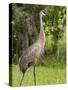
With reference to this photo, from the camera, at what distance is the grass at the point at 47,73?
2.36 metres

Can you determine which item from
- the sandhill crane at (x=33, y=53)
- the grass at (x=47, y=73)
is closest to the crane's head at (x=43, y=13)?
the sandhill crane at (x=33, y=53)

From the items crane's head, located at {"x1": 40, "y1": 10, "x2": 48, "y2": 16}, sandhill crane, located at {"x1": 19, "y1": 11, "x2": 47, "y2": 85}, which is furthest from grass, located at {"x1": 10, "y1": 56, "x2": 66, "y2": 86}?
crane's head, located at {"x1": 40, "y1": 10, "x2": 48, "y2": 16}

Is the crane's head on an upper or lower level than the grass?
upper

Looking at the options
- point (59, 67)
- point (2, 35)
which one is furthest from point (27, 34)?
point (59, 67)

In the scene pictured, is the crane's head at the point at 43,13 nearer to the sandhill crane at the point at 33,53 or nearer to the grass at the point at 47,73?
the sandhill crane at the point at 33,53

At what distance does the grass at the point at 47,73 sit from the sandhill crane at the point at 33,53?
48mm

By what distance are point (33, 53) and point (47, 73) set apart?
0.24 meters

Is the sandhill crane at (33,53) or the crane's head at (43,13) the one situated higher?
the crane's head at (43,13)

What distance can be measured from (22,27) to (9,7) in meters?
0.22

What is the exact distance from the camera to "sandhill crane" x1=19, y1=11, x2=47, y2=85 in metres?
2.39

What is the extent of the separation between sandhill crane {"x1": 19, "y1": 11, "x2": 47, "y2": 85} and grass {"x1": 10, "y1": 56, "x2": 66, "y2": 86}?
48 mm

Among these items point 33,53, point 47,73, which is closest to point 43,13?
point 33,53

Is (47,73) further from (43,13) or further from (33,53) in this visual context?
(43,13)

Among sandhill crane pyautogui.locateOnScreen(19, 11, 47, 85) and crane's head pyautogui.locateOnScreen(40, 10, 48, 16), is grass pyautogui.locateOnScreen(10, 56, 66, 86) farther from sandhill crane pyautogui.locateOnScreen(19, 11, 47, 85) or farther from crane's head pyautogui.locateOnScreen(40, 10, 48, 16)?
crane's head pyautogui.locateOnScreen(40, 10, 48, 16)
